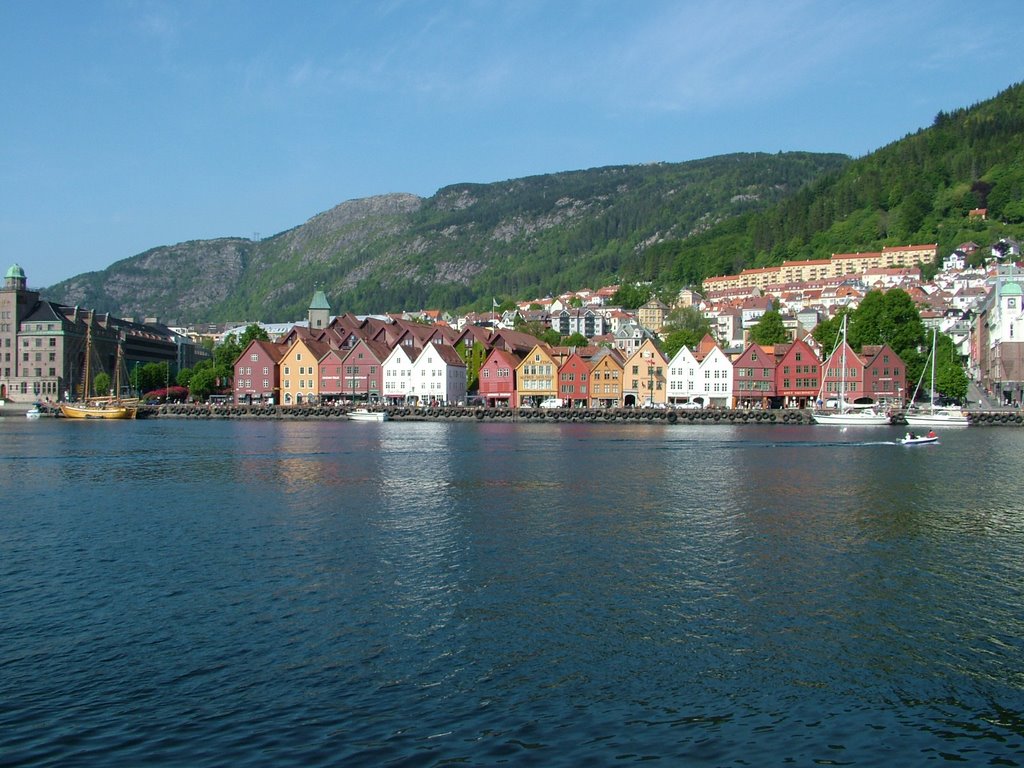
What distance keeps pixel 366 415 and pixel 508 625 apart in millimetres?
84322

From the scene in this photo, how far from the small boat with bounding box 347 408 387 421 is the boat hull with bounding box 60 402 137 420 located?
26104 millimetres

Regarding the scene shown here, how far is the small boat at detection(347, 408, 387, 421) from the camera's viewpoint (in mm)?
99375

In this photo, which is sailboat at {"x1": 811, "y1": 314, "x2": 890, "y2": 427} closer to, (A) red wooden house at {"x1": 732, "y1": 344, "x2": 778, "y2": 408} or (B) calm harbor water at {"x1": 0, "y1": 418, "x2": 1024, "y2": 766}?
(A) red wooden house at {"x1": 732, "y1": 344, "x2": 778, "y2": 408}

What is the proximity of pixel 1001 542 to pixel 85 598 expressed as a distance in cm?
2429

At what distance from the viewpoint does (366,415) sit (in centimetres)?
10081

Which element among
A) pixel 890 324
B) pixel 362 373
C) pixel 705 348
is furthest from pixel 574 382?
pixel 890 324

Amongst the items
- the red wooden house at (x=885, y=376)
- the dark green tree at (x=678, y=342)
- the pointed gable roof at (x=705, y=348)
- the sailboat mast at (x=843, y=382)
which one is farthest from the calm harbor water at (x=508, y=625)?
the dark green tree at (x=678, y=342)

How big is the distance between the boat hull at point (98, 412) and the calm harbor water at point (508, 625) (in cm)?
7281

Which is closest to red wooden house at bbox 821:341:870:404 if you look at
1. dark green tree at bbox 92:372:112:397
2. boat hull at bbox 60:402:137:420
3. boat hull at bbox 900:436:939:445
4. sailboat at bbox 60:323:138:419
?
boat hull at bbox 900:436:939:445

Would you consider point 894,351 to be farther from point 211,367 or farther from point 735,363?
point 211,367

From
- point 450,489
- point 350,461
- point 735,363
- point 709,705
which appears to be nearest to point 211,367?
point 735,363

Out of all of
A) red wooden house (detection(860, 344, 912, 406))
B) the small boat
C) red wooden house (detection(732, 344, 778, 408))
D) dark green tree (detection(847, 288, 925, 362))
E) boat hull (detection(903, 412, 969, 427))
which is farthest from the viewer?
dark green tree (detection(847, 288, 925, 362))

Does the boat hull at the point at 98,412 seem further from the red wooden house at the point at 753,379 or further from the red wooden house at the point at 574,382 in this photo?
the red wooden house at the point at 753,379

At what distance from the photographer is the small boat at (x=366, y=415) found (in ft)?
326
